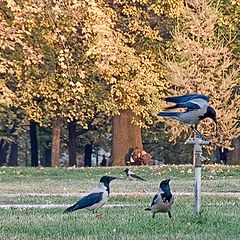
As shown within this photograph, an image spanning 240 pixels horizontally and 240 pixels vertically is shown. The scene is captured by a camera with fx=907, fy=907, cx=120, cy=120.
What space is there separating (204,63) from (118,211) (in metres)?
22.7

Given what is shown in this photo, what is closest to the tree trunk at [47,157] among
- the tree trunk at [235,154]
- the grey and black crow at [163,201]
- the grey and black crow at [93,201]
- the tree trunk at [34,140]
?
the tree trunk at [34,140]

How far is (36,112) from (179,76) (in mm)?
6137

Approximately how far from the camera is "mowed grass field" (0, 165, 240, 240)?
11.2 metres

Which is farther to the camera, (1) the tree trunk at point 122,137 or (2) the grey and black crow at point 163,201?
(1) the tree trunk at point 122,137

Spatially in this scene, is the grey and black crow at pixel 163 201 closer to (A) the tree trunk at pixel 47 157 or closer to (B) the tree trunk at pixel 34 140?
(B) the tree trunk at pixel 34 140

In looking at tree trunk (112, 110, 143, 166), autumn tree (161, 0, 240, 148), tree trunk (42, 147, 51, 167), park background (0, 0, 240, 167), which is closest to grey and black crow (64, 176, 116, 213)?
park background (0, 0, 240, 167)

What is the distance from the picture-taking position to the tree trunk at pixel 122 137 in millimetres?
38188

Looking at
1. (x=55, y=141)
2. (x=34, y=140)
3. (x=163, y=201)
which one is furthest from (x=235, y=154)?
(x=163, y=201)

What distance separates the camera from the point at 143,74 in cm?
3447

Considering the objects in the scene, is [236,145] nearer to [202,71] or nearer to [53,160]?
[202,71]

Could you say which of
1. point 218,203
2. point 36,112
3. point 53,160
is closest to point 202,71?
point 36,112

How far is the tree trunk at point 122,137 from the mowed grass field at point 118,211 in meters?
9.22

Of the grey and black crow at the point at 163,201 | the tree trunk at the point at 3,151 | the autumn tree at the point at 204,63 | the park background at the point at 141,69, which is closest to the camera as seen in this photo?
the grey and black crow at the point at 163,201

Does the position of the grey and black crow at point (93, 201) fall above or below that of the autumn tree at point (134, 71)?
below
